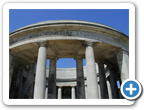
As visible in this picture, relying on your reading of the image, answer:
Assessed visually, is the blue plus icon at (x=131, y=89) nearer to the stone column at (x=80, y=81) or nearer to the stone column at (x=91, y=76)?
the stone column at (x=91, y=76)

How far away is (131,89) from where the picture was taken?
10383 millimetres

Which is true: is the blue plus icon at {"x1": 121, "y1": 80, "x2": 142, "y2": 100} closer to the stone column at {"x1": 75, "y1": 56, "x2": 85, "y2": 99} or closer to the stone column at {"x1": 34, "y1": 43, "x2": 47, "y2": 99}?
the stone column at {"x1": 34, "y1": 43, "x2": 47, "y2": 99}

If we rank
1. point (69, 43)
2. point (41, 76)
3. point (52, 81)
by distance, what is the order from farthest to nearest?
1. point (52, 81)
2. point (69, 43)
3. point (41, 76)

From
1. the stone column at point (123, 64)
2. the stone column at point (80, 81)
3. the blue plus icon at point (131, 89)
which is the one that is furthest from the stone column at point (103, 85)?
the blue plus icon at point (131, 89)

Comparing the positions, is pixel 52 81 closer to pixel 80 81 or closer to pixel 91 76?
pixel 80 81

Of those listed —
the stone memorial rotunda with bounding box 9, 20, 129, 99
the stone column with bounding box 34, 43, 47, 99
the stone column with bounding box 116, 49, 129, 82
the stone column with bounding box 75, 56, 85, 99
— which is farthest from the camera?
the stone column with bounding box 75, 56, 85, 99

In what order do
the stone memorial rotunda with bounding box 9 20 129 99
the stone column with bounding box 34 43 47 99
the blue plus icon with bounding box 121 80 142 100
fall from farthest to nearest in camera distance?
1. the stone memorial rotunda with bounding box 9 20 129 99
2. the stone column with bounding box 34 43 47 99
3. the blue plus icon with bounding box 121 80 142 100

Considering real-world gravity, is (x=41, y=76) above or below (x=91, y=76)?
above

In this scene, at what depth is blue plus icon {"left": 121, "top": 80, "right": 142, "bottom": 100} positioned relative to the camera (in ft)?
33.6

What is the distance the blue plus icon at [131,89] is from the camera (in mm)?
10227

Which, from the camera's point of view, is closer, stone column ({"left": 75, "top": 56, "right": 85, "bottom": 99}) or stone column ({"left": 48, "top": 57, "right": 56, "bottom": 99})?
stone column ({"left": 48, "top": 57, "right": 56, "bottom": 99})

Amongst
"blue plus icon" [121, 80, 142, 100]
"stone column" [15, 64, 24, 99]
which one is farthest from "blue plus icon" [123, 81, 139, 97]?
"stone column" [15, 64, 24, 99]

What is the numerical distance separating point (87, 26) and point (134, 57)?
2520 cm

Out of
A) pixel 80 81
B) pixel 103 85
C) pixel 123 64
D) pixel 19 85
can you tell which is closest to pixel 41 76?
pixel 80 81
